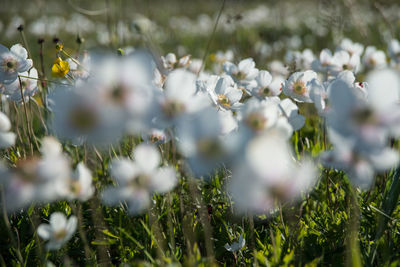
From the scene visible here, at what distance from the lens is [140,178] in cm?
86

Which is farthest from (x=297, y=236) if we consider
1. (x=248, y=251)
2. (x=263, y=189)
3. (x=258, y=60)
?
(x=258, y=60)

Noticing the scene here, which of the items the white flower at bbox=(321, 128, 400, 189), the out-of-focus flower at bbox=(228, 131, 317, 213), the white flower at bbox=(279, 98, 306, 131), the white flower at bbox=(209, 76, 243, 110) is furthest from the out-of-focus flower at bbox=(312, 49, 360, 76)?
the out-of-focus flower at bbox=(228, 131, 317, 213)

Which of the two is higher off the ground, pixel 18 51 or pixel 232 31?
pixel 18 51

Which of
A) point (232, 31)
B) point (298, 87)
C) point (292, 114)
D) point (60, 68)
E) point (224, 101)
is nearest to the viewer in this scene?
point (292, 114)

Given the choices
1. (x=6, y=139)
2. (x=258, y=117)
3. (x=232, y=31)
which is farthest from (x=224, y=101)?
(x=232, y=31)

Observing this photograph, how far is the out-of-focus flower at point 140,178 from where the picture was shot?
0.83m

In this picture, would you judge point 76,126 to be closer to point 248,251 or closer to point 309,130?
point 248,251

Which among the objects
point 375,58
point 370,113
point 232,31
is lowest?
point 232,31

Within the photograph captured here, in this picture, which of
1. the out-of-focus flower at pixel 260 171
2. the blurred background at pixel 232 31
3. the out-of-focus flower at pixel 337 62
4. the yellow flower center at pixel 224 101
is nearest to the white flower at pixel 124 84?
the out-of-focus flower at pixel 260 171

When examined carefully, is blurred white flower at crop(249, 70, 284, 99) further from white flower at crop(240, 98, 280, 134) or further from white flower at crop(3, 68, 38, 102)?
white flower at crop(3, 68, 38, 102)

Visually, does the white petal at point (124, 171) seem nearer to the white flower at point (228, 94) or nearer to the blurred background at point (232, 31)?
the white flower at point (228, 94)

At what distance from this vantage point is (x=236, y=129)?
36.0 inches

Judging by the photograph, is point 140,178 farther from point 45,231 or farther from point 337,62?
point 337,62

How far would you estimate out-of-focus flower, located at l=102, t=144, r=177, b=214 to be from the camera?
2.73ft
